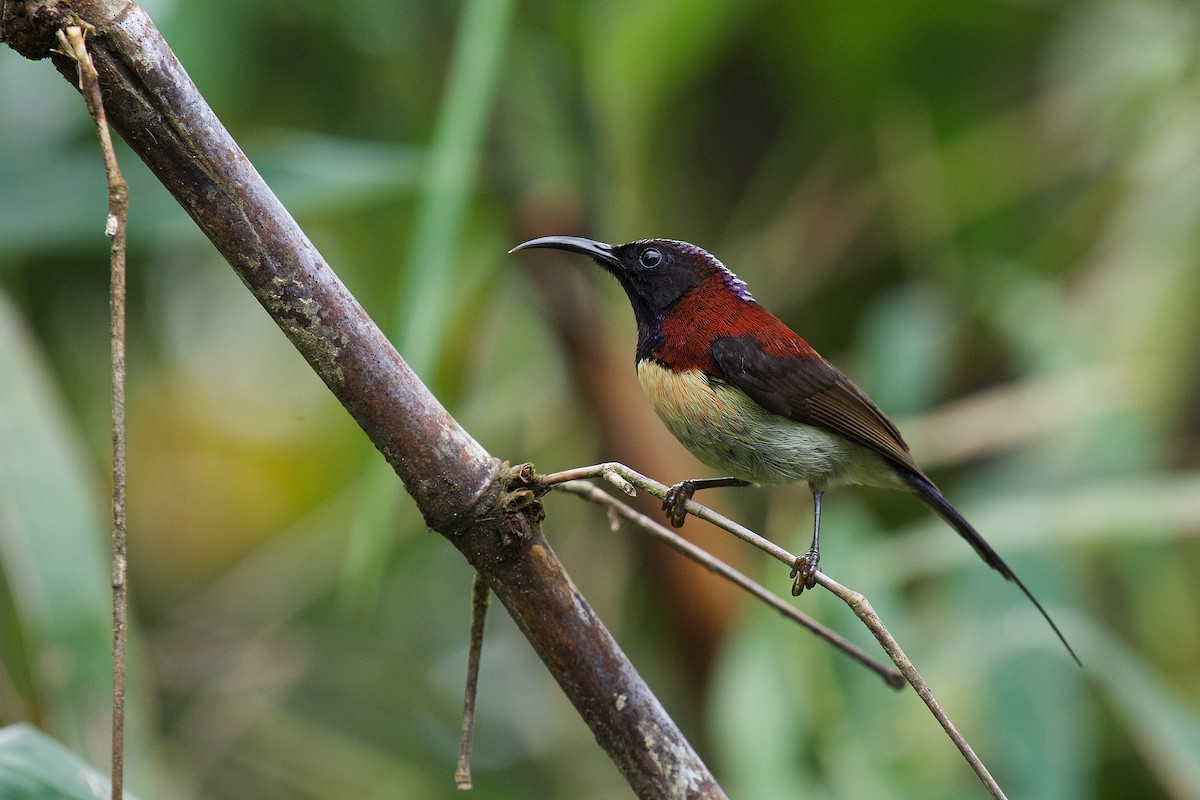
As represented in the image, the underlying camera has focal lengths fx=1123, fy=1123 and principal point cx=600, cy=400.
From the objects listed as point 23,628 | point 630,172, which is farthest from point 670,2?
point 23,628

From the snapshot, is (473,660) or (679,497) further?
(679,497)

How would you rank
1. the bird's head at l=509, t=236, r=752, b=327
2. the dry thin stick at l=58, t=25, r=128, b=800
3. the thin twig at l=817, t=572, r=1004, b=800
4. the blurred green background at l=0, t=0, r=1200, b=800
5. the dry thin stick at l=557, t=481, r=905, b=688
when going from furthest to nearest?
1. the blurred green background at l=0, t=0, r=1200, b=800
2. the bird's head at l=509, t=236, r=752, b=327
3. the dry thin stick at l=557, t=481, r=905, b=688
4. the thin twig at l=817, t=572, r=1004, b=800
5. the dry thin stick at l=58, t=25, r=128, b=800

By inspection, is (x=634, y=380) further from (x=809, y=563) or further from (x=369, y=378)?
(x=369, y=378)

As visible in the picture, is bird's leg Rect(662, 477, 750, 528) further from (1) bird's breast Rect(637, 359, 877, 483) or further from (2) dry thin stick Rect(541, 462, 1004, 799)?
(2) dry thin stick Rect(541, 462, 1004, 799)

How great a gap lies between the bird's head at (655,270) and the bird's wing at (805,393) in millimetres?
261

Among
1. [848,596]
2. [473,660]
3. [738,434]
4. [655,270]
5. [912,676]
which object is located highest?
[655,270]

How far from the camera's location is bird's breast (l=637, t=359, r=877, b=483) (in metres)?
2.25

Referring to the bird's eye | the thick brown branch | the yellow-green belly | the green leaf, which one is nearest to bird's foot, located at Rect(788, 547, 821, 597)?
the yellow-green belly

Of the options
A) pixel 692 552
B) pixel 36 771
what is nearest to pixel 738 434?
pixel 692 552

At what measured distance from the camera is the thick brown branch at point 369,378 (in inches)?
45.5

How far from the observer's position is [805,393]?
235 cm

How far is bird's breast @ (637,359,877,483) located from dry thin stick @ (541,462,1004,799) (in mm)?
906

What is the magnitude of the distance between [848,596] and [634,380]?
2136mm

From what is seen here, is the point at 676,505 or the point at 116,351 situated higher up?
the point at 676,505
